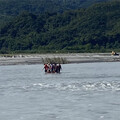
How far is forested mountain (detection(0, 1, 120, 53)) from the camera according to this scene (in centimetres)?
11109

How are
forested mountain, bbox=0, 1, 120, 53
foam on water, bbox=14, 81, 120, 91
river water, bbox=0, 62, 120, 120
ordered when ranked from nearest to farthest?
river water, bbox=0, 62, 120, 120 < foam on water, bbox=14, 81, 120, 91 < forested mountain, bbox=0, 1, 120, 53

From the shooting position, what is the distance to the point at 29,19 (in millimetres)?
126938

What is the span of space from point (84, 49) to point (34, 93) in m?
70.6

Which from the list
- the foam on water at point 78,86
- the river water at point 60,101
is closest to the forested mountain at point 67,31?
the foam on water at point 78,86

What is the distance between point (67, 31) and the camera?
12088cm

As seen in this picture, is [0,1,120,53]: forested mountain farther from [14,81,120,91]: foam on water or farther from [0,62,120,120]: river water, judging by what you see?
[0,62,120,120]: river water

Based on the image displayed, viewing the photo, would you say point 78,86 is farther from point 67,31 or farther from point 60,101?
point 67,31

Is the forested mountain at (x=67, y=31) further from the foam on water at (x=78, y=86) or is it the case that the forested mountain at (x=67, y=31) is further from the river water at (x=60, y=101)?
the river water at (x=60, y=101)

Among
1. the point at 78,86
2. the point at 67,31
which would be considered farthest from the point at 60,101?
the point at 67,31

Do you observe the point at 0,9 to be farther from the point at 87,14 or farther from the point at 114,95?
the point at 114,95

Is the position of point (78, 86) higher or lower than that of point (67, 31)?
lower

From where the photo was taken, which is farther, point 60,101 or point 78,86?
point 78,86

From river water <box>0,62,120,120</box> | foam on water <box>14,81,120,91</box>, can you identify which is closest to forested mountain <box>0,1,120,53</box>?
foam on water <box>14,81,120,91</box>

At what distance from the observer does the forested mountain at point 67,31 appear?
111m
